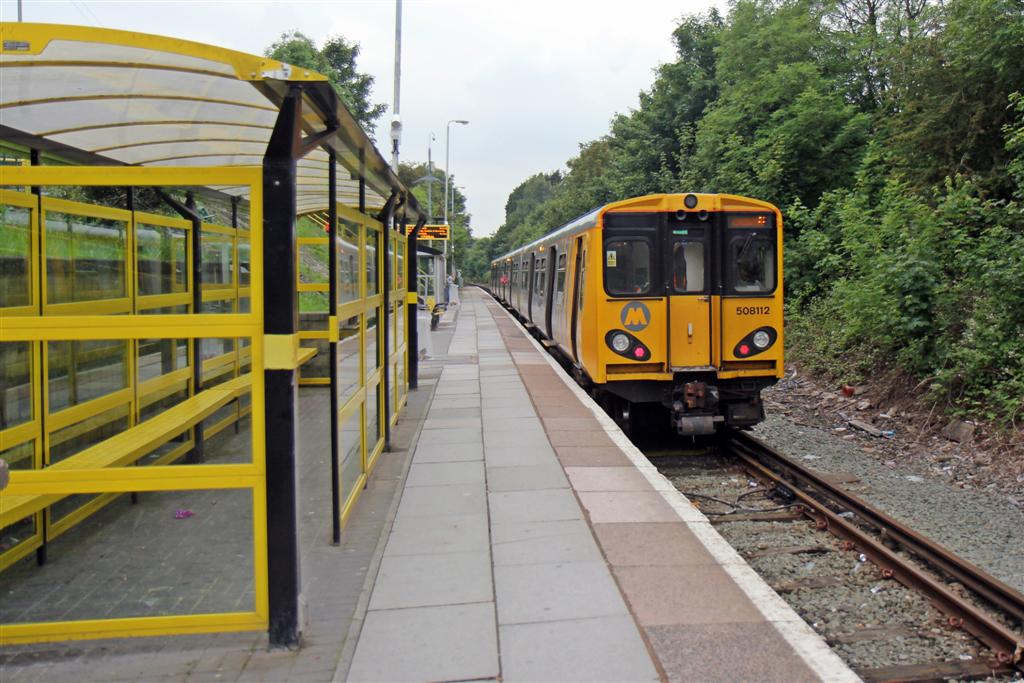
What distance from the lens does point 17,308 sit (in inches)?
210

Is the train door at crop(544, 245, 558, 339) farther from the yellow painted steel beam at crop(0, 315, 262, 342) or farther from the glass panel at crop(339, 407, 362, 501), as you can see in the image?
the yellow painted steel beam at crop(0, 315, 262, 342)

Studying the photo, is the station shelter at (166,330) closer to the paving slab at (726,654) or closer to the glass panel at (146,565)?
the glass panel at (146,565)

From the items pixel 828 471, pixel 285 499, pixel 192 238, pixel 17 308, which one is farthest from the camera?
pixel 828 471

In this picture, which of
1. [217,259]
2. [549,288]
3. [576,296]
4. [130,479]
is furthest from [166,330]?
[549,288]

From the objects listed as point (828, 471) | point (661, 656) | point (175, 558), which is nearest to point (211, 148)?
point (175, 558)

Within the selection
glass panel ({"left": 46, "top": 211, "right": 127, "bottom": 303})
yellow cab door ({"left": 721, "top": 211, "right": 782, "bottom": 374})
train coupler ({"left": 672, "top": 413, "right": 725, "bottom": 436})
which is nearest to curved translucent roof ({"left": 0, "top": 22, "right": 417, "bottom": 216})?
glass panel ({"left": 46, "top": 211, "right": 127, "bottom": 303})

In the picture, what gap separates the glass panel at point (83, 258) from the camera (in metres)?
5.68

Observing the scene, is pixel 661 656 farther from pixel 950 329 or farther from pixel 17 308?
pixel 950 329

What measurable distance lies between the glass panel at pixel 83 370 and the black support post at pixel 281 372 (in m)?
2.23

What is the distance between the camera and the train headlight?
31.1ft

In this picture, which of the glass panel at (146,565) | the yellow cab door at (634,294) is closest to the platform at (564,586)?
the glass panel at (146,565)

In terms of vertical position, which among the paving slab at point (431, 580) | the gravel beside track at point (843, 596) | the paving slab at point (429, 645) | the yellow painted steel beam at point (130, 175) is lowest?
the gravel beside track at point (843, 596)

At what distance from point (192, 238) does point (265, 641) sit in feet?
15.6

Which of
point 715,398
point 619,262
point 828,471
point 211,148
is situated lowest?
point 828,471
